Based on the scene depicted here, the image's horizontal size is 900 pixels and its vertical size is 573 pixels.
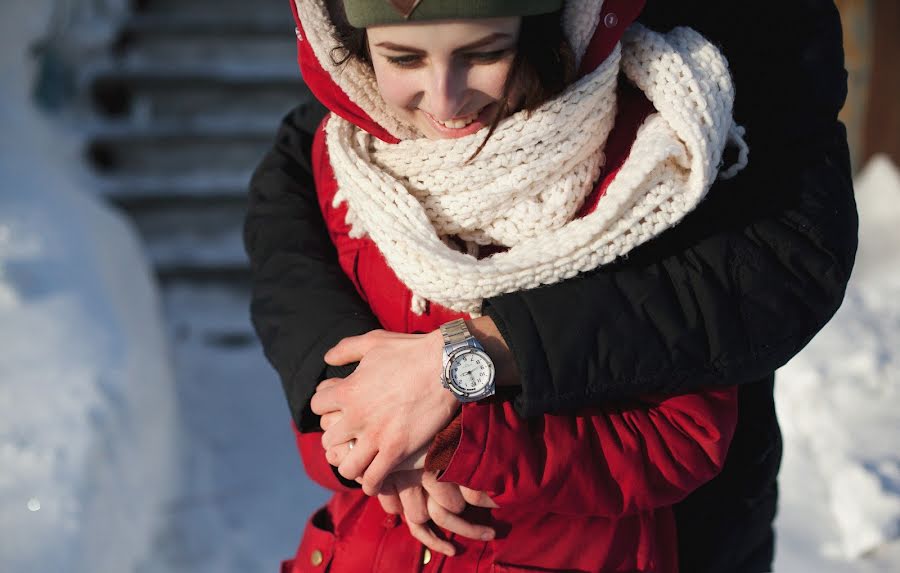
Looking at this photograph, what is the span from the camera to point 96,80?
15.3ft

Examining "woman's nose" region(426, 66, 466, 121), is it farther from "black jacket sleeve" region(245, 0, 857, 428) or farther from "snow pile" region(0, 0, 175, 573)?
"snow pile" region(0, 0, 175, 573)

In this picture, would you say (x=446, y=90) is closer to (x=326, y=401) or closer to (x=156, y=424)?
(x=326, y=401)

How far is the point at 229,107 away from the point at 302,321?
356 centimetres

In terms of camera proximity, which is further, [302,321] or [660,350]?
[302,321]

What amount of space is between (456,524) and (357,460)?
18 cm

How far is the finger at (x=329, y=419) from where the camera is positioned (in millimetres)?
1393

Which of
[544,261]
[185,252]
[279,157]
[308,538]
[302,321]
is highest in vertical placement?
[544,261]

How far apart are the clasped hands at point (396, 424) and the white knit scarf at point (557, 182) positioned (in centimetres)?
10

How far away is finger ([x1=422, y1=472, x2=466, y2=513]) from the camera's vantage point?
4.45 ft

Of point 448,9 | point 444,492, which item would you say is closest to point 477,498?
point 444,492

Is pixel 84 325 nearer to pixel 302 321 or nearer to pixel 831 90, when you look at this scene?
pixel 302 321

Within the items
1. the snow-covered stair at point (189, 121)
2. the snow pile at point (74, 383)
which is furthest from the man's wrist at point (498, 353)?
the snow-covered stair at point (189, 121)

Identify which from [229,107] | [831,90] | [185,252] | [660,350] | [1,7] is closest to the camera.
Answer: [660,350]

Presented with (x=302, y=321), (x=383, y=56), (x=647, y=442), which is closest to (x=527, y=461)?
(x=647, y=442)
